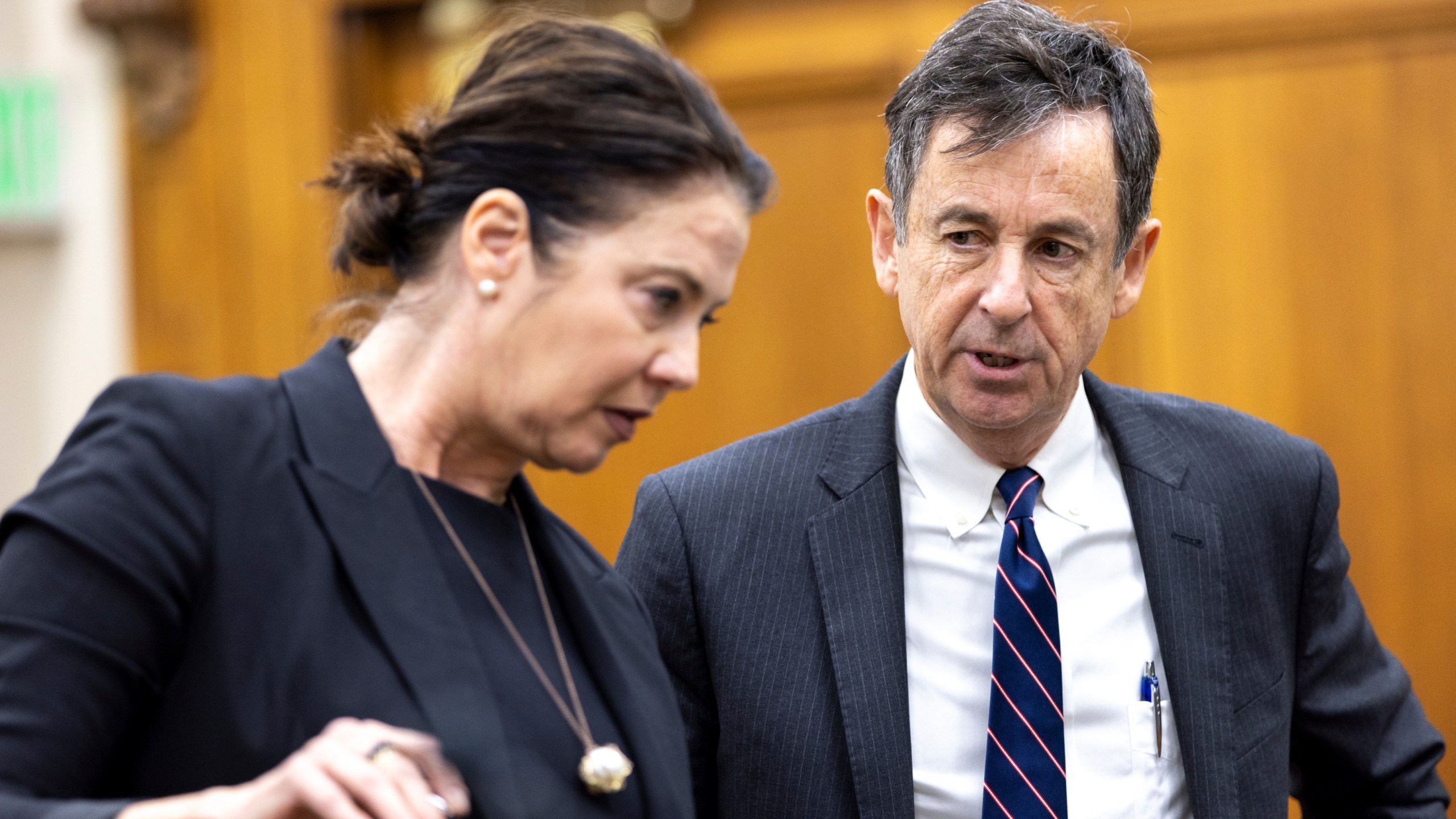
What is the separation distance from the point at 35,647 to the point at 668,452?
2.61 meters

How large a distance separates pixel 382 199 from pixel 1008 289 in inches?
29.5

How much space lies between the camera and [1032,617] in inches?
67.3

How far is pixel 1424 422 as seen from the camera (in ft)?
9.98

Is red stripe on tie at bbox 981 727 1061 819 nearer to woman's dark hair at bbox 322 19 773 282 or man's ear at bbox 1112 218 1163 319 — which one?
man's ear at bbox 1112 218 1163 319

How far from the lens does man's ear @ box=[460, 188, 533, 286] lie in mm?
1259

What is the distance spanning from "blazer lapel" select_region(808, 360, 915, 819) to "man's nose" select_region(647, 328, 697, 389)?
52 centimetres

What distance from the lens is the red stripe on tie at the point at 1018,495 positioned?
5.87 feet

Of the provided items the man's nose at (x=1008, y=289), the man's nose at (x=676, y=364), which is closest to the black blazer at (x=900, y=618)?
the man's nose at (x=1008, y=289)

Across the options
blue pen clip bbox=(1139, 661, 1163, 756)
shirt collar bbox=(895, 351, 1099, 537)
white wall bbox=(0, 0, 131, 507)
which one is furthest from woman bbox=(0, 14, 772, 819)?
white wall bbox=(0, 0, 131, 507)

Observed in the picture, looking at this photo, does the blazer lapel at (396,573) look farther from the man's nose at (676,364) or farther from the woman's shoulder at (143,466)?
the man's nose at (676,364)

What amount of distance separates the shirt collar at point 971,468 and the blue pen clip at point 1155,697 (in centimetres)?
20

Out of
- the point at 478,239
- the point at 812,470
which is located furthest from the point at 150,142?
the point at 478,239

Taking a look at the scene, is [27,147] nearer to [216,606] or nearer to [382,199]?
[382,199]

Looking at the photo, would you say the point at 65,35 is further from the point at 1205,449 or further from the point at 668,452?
the point at 1205,449
